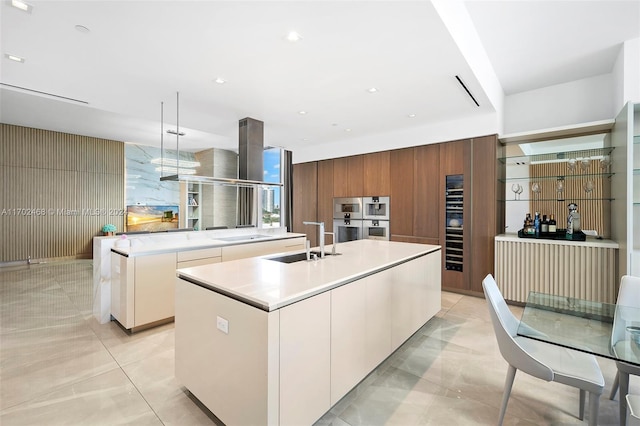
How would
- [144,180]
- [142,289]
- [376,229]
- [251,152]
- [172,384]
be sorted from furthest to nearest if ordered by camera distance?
[144,180] → [376,229] → [251,152] → [142,289] → [172,384]

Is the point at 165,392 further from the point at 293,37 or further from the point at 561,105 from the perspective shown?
the point at 561,105

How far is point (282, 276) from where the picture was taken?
180 centimetres

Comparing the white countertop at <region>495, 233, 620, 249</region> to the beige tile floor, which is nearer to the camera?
the beige tile floor

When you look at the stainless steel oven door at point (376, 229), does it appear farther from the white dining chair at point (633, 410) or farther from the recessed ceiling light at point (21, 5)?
Answer: the recessed ceiling light at point (21, 5)

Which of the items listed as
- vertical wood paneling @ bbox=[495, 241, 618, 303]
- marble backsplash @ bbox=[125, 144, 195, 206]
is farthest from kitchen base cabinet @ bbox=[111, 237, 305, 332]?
marble backsplash @ bbox=[125, 144, 195, 206]

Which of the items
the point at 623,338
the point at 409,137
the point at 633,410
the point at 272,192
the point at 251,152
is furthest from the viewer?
the point at 272,192

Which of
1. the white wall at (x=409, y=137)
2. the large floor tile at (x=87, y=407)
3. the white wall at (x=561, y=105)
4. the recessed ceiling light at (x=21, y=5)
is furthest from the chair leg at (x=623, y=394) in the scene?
the recessed ceiling light at (x=21, y=5)

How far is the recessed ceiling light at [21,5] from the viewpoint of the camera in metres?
1.78

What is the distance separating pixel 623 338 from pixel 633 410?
1.62ft

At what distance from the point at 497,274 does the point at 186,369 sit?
152 inches

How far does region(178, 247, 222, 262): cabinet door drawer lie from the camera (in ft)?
10.3

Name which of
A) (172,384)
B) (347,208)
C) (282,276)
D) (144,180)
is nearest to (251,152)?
(347,208)

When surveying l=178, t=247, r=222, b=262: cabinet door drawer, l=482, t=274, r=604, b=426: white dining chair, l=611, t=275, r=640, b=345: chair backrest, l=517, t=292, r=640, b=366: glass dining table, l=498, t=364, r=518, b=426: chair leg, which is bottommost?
l=498, t=364, r=518, b=426: chair leg

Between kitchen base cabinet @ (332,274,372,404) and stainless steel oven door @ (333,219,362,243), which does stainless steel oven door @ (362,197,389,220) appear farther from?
kitchen base cabinet @ (332,274,372,404)
